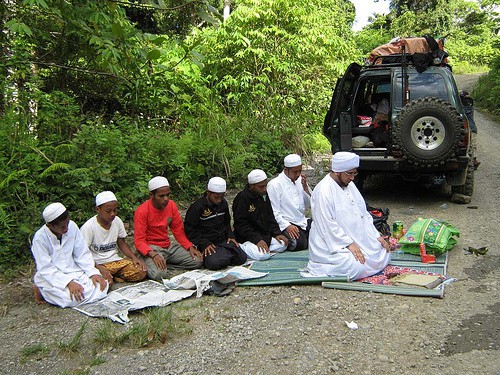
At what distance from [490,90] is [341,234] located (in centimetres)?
1929

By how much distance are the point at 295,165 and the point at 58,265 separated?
2910mm

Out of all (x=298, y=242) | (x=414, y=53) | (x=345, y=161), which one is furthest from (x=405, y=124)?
(x=345, y=161)

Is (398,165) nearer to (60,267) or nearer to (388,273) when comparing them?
(388,273)

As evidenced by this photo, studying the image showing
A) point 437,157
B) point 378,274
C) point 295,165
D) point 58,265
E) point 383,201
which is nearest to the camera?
point 58,265

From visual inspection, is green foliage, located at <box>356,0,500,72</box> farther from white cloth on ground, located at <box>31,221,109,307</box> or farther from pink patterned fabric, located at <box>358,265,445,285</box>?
white cloth on ground, located at <box>31,221,109,307</box>

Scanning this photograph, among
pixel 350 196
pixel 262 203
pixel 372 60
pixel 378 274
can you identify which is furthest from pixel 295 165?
pixel 372 60

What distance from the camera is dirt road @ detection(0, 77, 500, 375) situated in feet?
11.2

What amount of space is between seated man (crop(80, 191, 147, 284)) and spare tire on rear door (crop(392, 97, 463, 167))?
3.94 metres

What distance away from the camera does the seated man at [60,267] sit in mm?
4410

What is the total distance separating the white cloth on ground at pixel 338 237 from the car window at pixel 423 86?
307cm

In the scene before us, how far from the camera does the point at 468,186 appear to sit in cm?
765

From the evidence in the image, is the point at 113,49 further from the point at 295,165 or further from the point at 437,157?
the point at 437,157

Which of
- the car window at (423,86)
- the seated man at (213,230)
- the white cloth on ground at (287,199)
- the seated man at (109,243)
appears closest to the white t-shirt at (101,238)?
the seated man at (109,243)

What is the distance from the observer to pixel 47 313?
436cm
